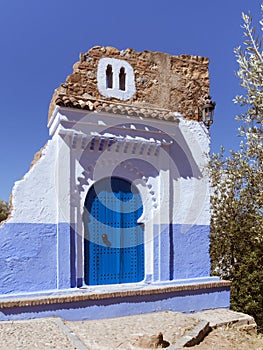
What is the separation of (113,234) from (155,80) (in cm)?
390

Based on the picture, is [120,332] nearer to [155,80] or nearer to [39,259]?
[39,259]

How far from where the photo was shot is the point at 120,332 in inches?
237

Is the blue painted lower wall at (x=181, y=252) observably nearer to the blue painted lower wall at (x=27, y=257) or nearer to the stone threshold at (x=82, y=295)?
the stone threshold at (x=82, y=295)

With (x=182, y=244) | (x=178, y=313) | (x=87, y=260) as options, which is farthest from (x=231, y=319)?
(x=87, y=260)

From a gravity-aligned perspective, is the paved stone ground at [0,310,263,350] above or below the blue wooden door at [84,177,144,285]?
below

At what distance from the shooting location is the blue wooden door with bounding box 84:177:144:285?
7.37m

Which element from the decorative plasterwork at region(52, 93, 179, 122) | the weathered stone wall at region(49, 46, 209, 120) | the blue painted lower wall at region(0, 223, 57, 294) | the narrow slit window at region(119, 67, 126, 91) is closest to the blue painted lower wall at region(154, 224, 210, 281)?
the blue painted lower wall at region(0, 223, 57, 294)

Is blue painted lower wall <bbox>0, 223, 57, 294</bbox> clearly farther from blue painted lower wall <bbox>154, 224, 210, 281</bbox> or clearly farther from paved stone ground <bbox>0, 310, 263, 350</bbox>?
blue painted lower wall <bbox>154, 224, 210, 281</bbox>

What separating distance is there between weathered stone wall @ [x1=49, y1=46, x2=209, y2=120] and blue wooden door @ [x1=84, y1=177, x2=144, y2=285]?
211 centimetres

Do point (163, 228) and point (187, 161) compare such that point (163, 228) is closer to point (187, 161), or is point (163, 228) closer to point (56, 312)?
point (187, 161)

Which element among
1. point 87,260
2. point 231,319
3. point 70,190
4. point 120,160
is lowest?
point 231,319

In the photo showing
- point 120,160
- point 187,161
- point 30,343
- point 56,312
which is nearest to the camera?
point 30,343

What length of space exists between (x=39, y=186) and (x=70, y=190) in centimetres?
63

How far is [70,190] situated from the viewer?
714 centimetres
